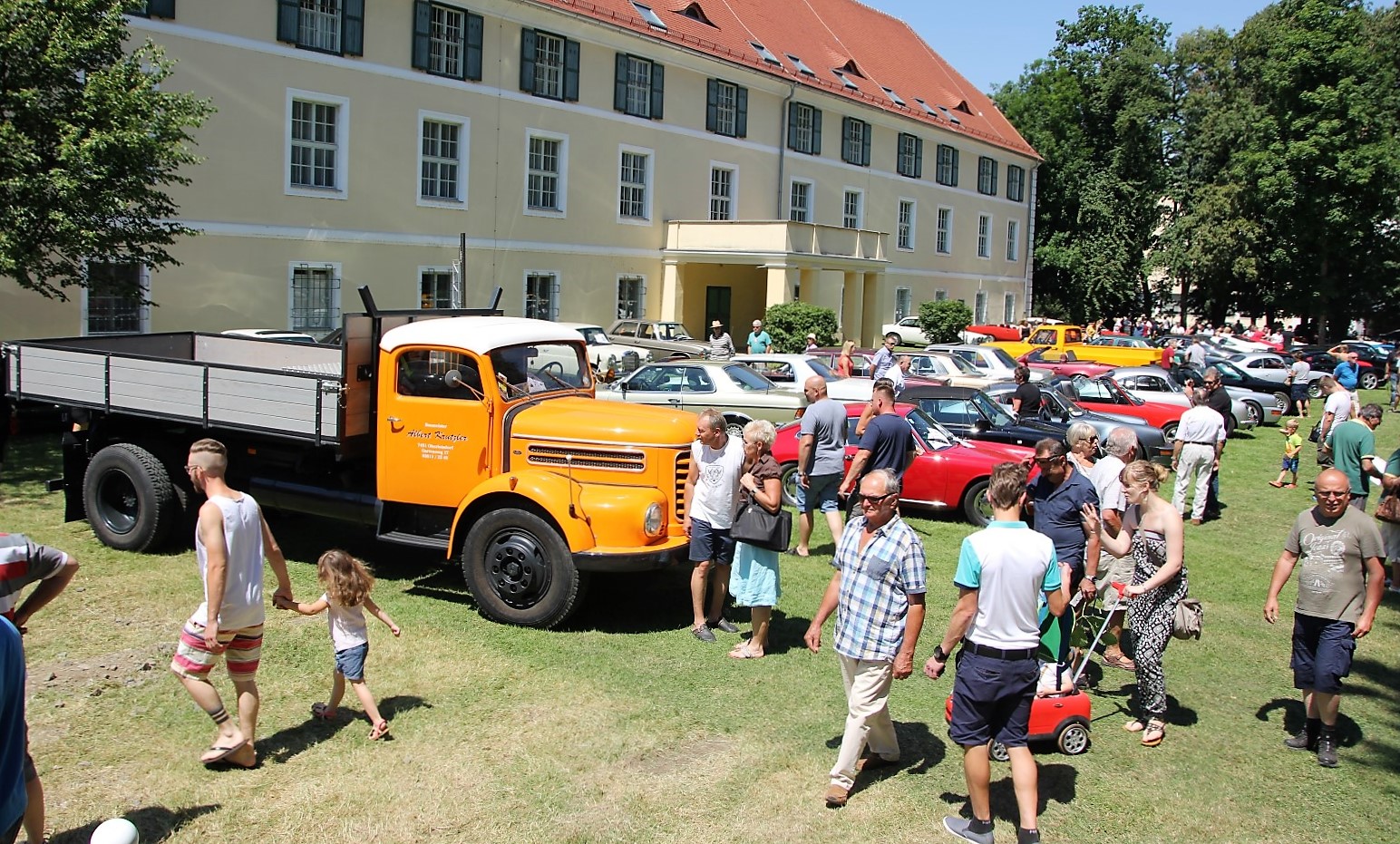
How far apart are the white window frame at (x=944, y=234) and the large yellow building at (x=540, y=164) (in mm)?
822

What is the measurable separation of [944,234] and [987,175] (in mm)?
3997

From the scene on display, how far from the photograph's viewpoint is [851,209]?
39812 mm

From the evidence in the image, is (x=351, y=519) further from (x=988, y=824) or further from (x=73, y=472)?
(x=988, y=824)

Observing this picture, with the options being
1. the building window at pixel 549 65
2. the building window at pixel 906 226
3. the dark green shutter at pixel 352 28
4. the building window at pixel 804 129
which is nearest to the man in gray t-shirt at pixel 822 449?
the dark green shutter at pixel 352 28

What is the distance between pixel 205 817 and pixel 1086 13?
52.0 metres

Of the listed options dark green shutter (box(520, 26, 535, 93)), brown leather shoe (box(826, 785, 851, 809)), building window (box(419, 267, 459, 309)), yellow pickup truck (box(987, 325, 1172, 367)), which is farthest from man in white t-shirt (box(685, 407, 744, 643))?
dark green shutter (box(520, 26, 535, 93))

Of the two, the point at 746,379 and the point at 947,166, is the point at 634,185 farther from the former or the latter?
the point at 947,166

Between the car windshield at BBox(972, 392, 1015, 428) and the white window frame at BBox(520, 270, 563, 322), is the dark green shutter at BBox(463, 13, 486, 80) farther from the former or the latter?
the car windshield at BBox(972, 392, 1015, 428)

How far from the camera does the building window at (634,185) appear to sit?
30.3m

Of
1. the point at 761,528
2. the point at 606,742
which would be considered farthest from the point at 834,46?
the point at 606,742

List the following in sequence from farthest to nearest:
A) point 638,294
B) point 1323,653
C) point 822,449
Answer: point 638,294 < point 822,449 < point 1323,653

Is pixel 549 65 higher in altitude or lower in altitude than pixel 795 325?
higher

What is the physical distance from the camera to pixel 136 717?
669 centimetres

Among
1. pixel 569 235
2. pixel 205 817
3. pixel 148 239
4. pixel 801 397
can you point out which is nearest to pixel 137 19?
pixel 148 239
